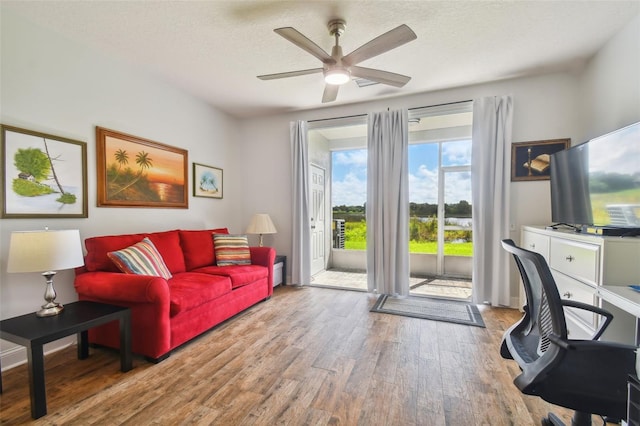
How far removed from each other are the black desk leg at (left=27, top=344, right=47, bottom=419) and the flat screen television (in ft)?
12.2

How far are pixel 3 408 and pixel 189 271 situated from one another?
1.60 meters

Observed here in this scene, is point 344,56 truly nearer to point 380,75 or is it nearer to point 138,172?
point 380,75

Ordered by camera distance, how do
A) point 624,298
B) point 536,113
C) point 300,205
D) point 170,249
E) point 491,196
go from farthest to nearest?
point 300,205 → point 491,196 → point 536,113 → point 170,249 → point 624,298

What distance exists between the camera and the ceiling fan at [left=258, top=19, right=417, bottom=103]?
185 centimetres

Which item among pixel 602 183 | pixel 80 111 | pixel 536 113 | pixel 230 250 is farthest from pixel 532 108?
pixel 80 111

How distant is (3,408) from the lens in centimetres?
159

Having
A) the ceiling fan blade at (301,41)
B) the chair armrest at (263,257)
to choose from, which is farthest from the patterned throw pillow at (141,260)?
the ceiling fan blade at (301,41)

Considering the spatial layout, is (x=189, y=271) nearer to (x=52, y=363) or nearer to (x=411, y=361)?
(x=52, y=363)

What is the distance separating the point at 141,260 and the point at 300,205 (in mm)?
2242

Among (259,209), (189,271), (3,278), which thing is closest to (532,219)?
(259,209)

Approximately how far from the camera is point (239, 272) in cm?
300

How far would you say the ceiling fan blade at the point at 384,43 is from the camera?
1.82 meters

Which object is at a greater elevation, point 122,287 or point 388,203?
point 388,203

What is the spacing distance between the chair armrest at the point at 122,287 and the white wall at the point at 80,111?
40cm
